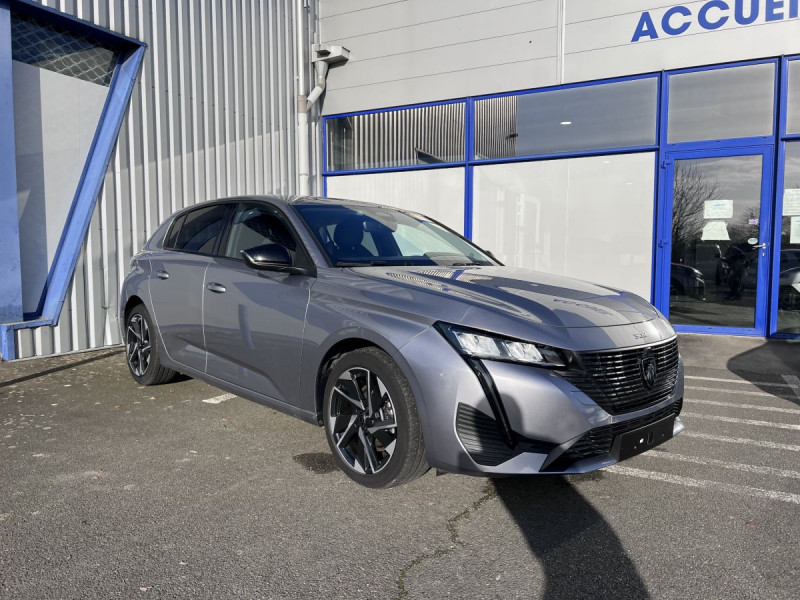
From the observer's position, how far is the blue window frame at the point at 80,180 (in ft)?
19.6

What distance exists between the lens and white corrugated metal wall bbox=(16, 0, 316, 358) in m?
6.93

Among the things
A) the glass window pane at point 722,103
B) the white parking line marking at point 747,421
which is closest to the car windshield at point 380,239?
the white parking line marking at point 747,421

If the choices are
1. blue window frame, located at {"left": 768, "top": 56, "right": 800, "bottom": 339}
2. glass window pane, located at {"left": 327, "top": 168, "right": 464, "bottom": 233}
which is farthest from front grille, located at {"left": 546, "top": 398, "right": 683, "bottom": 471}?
glass window pane, located at {"left": 327, "top": 168, "right": 464, "bottom": 233}

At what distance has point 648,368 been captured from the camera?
292 centimetres

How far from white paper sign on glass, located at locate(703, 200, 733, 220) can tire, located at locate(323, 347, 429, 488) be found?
6678 mm

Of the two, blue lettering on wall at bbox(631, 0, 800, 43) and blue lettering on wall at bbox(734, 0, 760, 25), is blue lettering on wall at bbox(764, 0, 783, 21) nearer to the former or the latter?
blue lettering on wall at bbox(631, 0, 800, 43)

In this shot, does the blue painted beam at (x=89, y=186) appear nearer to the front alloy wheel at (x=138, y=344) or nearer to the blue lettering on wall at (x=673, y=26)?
the front alloy wheel at (x=138, y=344)

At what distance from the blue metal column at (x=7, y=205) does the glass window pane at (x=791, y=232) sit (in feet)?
Answer: 28.9

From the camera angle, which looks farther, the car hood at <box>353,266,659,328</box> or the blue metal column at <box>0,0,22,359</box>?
the blue metal column at <box>0,0,22,359</box>

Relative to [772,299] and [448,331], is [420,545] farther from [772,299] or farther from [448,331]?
[772,299]

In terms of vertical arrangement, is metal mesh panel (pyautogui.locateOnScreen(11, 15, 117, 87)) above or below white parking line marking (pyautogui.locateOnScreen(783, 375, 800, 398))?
above

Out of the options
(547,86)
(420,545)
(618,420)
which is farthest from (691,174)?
(420,545)

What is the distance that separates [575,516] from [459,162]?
7635 mm

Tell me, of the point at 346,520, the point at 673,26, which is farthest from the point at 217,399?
the point at 673,26
